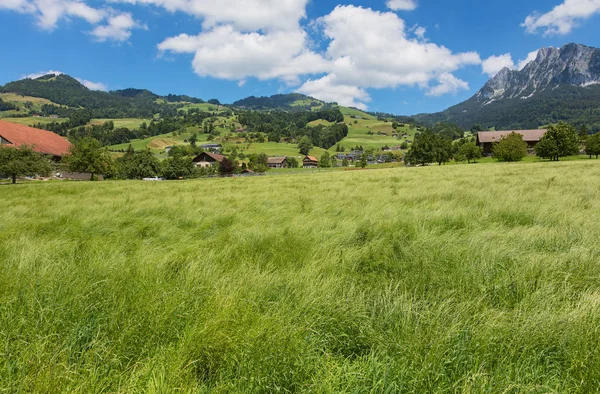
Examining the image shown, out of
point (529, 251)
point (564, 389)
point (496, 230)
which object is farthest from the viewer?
point (496, 230)

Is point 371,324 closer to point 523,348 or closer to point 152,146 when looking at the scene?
point 523,348

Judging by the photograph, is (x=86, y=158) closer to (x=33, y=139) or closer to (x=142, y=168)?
(x=142, y=168)

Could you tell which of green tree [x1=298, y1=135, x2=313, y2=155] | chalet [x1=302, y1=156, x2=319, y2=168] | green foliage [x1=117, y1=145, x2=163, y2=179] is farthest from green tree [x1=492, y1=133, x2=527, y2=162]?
green tree [x1=298, y1=135, x2=313, y2=155]

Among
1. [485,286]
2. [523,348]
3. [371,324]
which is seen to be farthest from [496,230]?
[371,324]

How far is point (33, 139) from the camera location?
7506cm

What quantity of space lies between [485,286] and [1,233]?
7682mm

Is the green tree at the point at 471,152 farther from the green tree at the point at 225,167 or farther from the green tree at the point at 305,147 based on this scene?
the green tree at the point at 305,147

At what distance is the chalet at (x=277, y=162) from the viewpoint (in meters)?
140

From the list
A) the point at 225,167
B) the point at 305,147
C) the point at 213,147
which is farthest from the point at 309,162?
the point at 225,167

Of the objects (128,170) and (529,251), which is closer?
(529,251)

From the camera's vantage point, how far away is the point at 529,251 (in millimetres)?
3605

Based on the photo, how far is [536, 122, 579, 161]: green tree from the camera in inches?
2314

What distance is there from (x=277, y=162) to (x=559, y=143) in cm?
10488

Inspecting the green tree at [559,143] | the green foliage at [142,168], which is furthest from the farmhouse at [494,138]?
the green foliage at [142,168]
